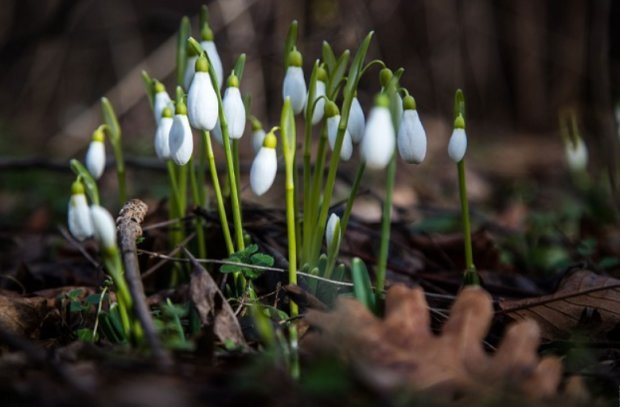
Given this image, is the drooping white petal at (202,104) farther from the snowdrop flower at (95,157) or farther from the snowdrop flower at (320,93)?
the snowdrop flower at (95,157)

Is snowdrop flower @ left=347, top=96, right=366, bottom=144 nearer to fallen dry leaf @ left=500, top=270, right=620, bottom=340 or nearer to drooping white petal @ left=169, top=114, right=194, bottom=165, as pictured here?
drooping white petal @ left=169, top=114, right=194, bottom=165

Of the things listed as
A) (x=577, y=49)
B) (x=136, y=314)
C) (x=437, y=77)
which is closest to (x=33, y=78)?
(x=437, y=77)

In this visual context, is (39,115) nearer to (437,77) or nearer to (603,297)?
(437,77)

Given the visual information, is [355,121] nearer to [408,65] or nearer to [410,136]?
[410,136]

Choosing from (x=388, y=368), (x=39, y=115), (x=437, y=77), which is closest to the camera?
(x=388, y=368)

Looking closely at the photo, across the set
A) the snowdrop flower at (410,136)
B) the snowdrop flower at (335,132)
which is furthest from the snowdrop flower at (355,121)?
the snowdrop flower at (410,136)

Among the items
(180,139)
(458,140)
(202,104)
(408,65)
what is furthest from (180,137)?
(408,65)

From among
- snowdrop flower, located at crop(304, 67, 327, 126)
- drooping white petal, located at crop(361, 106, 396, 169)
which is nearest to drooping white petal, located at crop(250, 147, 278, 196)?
snowdrop flower, located at crop(304, 67, 327, 126)
